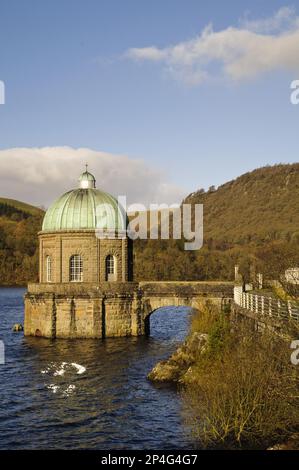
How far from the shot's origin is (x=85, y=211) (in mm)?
44781

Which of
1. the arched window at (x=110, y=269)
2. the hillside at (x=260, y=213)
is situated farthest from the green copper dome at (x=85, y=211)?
the hillside at (x=260, y=213)

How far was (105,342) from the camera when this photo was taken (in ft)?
133

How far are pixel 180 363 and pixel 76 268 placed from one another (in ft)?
54.4

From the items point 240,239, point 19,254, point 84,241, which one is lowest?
point 84,241

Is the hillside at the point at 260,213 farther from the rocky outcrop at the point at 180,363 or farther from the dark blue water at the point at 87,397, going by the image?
the rocky outcrop at the point at 180,363

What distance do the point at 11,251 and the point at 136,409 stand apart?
12080cm

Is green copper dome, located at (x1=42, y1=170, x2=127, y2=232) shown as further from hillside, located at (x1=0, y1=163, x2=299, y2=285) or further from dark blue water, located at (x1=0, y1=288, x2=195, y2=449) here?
hillside, located at (x1=0, y1=163, x2=299, y2=285)

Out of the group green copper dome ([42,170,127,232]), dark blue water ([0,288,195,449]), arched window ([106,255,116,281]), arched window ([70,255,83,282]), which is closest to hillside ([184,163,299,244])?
green copper dome ([42,170,127,232])

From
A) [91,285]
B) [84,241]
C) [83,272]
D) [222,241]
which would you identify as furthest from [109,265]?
[222,241]

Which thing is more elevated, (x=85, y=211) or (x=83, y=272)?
(x=85, y=211)

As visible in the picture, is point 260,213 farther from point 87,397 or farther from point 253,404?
point 253,404

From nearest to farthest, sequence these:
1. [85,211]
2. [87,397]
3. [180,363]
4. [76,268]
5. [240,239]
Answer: [87,397]
[180,363]
[76,268]
[85,211]
[240,239]

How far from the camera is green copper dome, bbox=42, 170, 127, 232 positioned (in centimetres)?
4450
